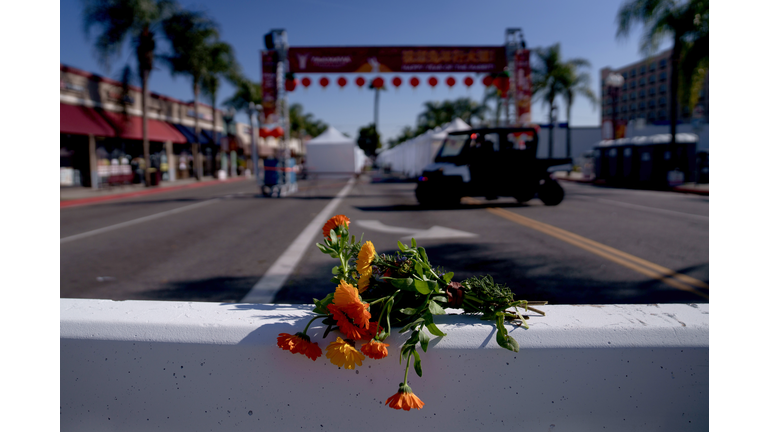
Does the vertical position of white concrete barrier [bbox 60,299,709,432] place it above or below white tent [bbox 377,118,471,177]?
below

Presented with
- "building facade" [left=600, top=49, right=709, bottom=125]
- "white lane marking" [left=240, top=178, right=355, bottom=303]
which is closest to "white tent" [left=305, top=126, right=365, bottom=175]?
"white lane marking" [left=240, top=178, right=355, bottom=303]

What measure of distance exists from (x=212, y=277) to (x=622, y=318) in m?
4.50

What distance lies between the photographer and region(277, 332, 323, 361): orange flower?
1725 millimetres

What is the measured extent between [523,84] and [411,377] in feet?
68.1

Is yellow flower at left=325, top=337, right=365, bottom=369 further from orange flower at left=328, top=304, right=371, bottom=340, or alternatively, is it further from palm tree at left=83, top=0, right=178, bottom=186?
palm tree at left=83, top=0, right=178, bottom=186

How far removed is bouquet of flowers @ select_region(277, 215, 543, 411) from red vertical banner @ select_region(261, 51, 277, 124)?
1845 cm

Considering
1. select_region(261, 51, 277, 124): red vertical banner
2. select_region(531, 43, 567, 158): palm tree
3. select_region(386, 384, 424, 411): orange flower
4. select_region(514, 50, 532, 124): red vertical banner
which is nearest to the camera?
select_region(386, 384, 424, 411): orange flower

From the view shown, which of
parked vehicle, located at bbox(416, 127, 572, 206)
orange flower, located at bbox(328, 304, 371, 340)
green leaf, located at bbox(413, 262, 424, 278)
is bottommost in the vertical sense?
orange flower, located at bbox(328, 304, 371, 340)

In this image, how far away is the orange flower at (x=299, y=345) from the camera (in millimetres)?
1725

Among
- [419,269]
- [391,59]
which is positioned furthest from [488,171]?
[419,269]

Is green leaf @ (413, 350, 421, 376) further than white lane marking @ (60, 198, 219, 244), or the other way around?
white lane marking @ (60, 198, 219, 244)

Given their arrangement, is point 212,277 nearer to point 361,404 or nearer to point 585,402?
point 361,404

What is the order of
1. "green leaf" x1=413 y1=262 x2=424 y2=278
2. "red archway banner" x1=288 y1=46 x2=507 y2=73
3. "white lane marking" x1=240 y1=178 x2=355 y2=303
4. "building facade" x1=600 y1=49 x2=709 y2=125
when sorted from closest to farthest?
"green leaf" x1=413 y1=262 x2=424 y2=278, "white lane marking" x1=240 y1=178 x2=355 y2=303, "red archway banner" x1=288 y1=46 x2=507 y2=73, "building facade" x1=600 y1=49 x2=709 y2=125

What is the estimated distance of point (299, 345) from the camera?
1.74 metres
